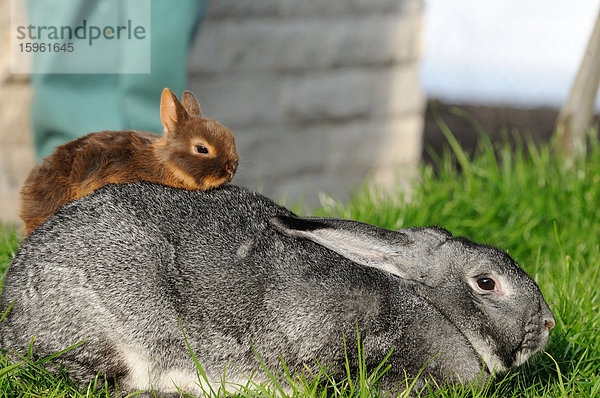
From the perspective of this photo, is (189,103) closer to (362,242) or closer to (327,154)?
(362,242)

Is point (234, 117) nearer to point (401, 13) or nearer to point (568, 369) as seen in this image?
point (401, 13)

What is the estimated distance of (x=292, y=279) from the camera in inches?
119

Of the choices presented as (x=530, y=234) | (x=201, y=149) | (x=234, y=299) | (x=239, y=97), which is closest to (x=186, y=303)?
(x=234, y=299)

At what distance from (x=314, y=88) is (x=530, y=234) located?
285 centimetres

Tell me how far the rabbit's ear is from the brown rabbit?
35cm

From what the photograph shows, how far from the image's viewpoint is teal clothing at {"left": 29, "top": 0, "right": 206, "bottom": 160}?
4.41 m

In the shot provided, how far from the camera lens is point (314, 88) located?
290 inches

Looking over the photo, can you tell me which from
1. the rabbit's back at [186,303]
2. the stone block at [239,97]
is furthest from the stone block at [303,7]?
the rabbit's back at [186,303]

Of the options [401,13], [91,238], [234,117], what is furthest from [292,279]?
[401,13]

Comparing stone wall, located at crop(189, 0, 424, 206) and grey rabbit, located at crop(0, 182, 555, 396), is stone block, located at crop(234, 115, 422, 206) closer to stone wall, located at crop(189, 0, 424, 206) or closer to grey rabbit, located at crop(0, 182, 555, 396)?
stone wall, located at crop(189, 0, 424, 206)

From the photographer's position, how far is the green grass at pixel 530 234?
3035 mm

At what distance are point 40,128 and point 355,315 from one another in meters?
2.51

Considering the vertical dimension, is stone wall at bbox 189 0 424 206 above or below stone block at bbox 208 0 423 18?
below

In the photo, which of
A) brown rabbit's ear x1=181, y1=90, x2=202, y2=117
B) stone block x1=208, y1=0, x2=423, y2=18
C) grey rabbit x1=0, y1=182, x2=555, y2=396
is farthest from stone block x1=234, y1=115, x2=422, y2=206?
grey rabbit x1=0, y1=182, x2=555, y2=396
